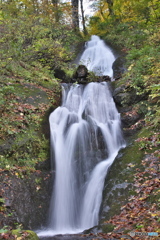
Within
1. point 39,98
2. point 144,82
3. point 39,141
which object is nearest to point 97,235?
point 39,141

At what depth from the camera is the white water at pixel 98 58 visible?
13320 mm

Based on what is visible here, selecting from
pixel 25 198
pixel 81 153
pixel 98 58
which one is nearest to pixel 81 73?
pixel 98 58

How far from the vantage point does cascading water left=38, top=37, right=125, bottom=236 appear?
224 inches

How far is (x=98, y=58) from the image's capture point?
48.9 feet

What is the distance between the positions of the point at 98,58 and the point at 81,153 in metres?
9.62

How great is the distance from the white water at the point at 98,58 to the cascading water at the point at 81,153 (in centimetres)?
347

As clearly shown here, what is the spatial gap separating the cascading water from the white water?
3474 mm

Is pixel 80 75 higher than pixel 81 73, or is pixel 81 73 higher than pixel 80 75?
pixel 81 73

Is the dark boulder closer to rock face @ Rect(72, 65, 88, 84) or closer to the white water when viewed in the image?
rock face @ Rect(72, 65, 88, 84)

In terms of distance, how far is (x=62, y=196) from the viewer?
247 inches

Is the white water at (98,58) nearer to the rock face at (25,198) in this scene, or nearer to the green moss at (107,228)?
the rock face at (25,198)

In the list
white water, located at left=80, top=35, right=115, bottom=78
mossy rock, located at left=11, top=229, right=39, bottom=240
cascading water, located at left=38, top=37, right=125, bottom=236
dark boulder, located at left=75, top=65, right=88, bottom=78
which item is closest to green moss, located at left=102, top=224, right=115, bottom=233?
cascading water, located at left=38, top=37, right=125, bottom=236

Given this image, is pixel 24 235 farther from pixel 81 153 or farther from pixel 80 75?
pixel 80 75

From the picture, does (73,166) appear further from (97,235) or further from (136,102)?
(136,102)
